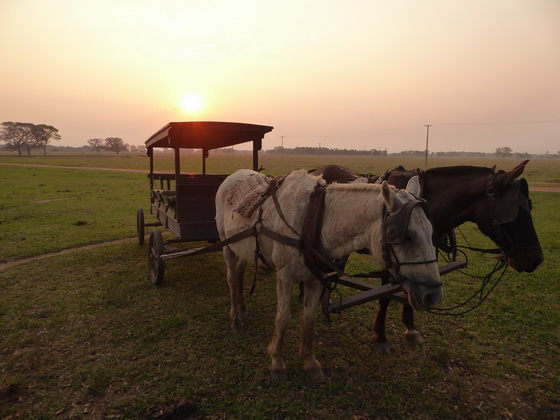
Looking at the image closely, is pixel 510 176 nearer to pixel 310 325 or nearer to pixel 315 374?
pixel 310 325

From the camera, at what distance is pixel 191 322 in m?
4.86

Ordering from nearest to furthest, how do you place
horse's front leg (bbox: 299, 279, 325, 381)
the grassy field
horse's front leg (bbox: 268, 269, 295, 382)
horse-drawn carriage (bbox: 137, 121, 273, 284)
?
the grassy field, horse's front leg (bbox: 268, 269, 295, 382), horse's front leg (bbox: 299, 279, 325, 381), horse-drawn carriage (bbox: 137, 121, 273, 284)

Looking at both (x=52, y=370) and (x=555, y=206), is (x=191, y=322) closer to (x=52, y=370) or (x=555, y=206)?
(x=52, y=370)

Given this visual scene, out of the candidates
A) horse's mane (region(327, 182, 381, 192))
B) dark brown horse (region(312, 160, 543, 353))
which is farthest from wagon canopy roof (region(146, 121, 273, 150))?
horse's mane (region(327, 182, 381, 192))

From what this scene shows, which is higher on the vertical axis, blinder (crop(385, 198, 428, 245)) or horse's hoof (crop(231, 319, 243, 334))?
blinder (crop(385, 198, 428, 245))

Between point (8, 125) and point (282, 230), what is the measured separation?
131396 millimetres

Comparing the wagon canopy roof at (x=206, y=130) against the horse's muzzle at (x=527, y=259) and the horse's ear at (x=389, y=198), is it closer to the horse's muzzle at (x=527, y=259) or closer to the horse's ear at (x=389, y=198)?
the horse's ear at (x=389, y=198)

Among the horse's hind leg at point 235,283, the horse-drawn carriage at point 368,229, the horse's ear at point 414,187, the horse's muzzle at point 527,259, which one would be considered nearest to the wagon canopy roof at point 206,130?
the horse-drawn carriage at point 368,229

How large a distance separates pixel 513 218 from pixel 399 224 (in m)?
1.81

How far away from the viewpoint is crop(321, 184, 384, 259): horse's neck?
267 centimetres

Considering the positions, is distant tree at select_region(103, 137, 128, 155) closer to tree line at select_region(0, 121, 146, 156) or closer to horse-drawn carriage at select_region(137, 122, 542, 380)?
tree line at select_region(0, 121, 146, 156)

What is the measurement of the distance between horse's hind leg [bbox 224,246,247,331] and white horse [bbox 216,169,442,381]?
4 centimetres

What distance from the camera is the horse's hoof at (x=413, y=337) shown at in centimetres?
441

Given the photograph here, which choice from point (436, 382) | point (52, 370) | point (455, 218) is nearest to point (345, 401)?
point (436, 382)
